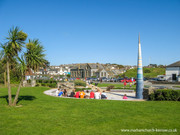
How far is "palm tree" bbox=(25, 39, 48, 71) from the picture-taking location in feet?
42.4

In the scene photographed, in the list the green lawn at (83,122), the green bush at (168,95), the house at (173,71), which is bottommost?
the green lawn at (83,122)

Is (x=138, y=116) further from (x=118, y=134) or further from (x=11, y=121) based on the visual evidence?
(x=11, y=121)

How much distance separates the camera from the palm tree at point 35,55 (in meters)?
12.9

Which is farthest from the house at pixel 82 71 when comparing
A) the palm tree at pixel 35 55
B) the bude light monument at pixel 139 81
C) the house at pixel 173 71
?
the palm tree at pixel 35 55

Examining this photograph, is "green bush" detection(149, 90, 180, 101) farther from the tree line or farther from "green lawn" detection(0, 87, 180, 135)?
the tree line

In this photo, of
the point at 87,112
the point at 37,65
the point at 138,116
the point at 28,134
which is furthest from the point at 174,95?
the point at 28,134

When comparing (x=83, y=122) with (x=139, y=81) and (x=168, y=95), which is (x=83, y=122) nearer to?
(x=168, y=95)

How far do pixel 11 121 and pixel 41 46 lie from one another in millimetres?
5989

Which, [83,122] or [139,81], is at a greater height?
[139,81]

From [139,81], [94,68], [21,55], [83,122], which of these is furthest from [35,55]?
[94,68]

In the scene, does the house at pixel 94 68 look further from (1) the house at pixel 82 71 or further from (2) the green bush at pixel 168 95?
(2) the green bush at pixel 168 95

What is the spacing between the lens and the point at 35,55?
1276 centimetres

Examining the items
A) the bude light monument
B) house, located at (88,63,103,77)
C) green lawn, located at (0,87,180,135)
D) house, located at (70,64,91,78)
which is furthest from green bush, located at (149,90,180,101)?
house, located at (70,64,91,78)

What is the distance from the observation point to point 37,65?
13.1 metres
